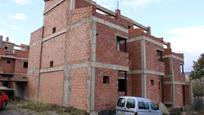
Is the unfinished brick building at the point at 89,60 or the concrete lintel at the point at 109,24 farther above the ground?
the concrete lintel at the point at 109,24

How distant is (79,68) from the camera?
58.3ft

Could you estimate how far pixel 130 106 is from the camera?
1400cm

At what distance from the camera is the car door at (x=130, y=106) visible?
1370 cm

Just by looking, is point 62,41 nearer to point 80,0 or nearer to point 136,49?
point 80,0

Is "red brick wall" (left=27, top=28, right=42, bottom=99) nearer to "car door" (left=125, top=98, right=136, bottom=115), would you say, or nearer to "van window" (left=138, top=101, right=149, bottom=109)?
"car door" (left=125, top=98, right=136, bottom=115)

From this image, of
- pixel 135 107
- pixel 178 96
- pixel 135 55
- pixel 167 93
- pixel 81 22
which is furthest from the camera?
pixel 178 96

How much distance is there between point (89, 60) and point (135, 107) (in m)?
5.28

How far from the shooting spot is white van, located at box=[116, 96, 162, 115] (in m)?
13.7

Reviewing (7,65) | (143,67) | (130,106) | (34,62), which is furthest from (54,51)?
(7,65)

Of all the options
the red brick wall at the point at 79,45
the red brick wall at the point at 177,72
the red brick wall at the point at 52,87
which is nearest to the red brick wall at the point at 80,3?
the red brick wall at the point at 79,45

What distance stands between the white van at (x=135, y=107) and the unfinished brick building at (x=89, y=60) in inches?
102

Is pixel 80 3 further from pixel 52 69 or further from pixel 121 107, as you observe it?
pixel 121 107

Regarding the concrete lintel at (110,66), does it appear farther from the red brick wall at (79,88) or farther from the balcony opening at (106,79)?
the red brick wall at (79,88)

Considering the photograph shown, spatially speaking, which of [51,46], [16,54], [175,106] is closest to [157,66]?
[175,106]
